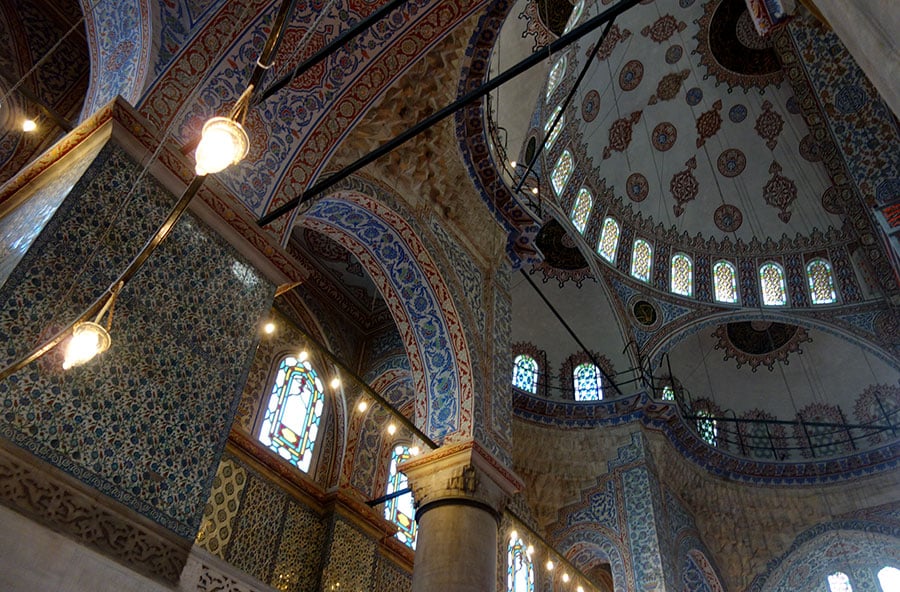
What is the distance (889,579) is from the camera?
11352 mm

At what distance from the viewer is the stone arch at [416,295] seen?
22.6 feet

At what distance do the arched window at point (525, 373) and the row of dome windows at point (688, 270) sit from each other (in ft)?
7.52

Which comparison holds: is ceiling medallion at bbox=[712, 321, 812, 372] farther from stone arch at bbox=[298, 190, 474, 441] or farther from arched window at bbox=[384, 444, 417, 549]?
stone arch at bbox=[298, 190, 474, 441]

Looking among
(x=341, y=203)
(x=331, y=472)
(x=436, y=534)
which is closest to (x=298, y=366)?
(x=331, y=472)

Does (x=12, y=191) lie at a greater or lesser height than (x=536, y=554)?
lesser

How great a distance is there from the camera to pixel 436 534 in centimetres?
595

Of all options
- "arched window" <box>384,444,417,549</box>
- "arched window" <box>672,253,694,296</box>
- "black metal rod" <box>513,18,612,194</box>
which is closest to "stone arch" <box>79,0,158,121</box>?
"black metal rod" <box>513,18,612,194</box>

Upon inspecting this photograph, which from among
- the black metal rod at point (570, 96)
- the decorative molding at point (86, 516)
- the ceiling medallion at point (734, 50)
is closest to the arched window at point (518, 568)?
the black metal rod at point (570, 96)

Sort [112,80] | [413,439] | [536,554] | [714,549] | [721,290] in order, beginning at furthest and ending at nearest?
[721,290], [714,549], [536,554], [413,439], [112,80]

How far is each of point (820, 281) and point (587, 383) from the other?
4.83 meters

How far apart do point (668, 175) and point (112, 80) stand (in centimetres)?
1123

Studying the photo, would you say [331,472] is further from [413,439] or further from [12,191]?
[12,191]

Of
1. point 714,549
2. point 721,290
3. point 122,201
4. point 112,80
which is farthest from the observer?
point 721,290

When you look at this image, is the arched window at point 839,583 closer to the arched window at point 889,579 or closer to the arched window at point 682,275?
the arched window at point 889,579
